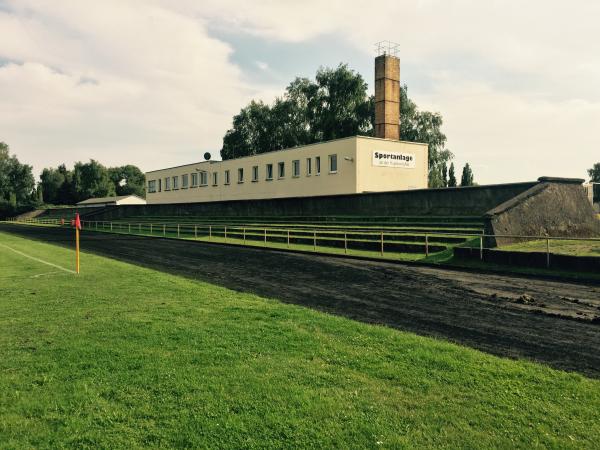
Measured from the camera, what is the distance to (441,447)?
148 inches

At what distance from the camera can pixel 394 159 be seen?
3609 centimetres

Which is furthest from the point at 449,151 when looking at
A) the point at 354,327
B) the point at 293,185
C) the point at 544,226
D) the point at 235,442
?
the point at 235,442

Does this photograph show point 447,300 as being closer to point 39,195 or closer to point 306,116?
point 306,116

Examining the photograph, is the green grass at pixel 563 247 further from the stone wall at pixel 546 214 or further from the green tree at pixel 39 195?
the green tree at pixel 39 195

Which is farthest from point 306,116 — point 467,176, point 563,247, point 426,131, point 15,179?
point 15,179

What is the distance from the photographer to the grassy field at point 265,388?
392 centimetres

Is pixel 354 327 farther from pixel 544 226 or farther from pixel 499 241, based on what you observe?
pixel 544 226

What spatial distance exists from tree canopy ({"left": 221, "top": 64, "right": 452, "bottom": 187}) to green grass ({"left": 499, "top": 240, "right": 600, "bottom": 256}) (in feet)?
128

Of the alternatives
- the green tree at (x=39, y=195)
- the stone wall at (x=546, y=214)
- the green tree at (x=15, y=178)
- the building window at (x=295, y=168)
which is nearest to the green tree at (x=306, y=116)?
the building window at (x=295, y=168)

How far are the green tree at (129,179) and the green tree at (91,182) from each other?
50.8 feet

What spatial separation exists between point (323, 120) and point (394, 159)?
26.2 metres

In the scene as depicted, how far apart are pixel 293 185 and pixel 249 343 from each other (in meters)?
33.9

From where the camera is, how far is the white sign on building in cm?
3503

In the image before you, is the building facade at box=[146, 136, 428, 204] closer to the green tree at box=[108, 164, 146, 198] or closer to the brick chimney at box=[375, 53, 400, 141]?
the brick chimney at box=[375, 53, 400, 141]
